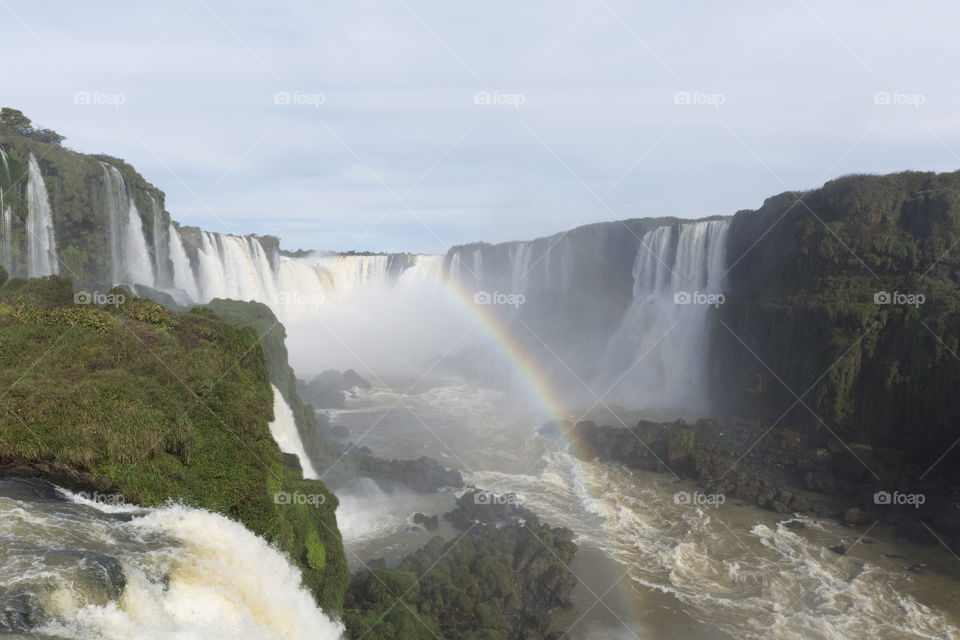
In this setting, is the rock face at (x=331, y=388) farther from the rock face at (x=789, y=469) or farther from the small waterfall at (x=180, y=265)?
the rock face at (x=789, y=469)

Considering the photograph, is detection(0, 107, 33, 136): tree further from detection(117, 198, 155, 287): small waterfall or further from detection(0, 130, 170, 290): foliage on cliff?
detection(117, 198, 155, 287): small waterfall

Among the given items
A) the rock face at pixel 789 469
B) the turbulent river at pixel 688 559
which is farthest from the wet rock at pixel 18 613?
the rock face at pixel 789 469

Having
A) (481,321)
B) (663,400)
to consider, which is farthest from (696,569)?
(481,321)

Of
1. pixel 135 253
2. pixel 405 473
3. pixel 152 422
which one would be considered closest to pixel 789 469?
pixel 405 473

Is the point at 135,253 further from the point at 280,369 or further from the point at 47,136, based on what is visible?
the point at 280,369

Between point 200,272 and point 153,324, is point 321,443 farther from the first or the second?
point 200,272

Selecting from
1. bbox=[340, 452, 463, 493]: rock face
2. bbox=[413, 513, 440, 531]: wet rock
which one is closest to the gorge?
bbox=[413, 513, 440, 531]: wet rock

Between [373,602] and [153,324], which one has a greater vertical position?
[153,324]
